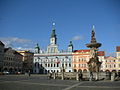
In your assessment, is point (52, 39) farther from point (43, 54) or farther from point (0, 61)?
point (0, 61)

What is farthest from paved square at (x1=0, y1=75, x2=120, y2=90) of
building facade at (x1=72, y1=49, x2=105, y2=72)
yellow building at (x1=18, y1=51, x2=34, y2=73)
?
yellow building at (x1=18, y1=51, x2=34, y2=73)

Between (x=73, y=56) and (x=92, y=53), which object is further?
(x=73, y=56)

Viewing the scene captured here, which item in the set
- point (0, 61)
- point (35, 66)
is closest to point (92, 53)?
point (0, 61)

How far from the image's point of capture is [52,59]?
9188 cm

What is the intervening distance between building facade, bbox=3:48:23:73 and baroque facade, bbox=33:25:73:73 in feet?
39.0

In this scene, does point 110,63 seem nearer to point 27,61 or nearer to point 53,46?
point 53,46

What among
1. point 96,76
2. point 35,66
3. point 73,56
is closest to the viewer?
point 96,76

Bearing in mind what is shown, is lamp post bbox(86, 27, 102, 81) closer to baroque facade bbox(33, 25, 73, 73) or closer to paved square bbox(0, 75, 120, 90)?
paved square bbox(0, 75, 120, 90)

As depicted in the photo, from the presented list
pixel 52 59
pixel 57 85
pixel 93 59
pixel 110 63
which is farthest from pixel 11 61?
pixel 57 85

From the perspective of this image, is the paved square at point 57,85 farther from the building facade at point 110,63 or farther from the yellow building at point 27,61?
the yellow building at point 27,61

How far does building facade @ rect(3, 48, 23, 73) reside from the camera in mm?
73519

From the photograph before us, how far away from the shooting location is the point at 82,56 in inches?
3415

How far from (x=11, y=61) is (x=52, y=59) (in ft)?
73.9

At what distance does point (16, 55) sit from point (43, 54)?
16.4 meters
